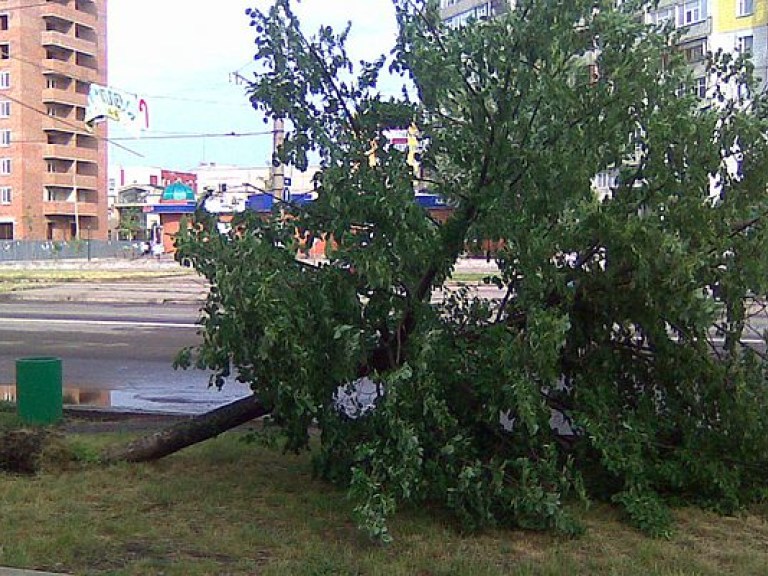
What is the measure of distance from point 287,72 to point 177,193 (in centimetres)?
7798

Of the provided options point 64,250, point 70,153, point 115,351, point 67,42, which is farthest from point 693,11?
point 70,153

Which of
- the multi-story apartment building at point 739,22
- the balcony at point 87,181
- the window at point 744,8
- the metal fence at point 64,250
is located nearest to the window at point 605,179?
the multi-story apartment building at point 739,22

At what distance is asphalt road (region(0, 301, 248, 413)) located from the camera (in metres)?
12.7

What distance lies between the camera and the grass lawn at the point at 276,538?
545 cm

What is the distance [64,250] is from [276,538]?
79.0 m

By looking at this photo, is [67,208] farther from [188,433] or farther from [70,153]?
[188,433]

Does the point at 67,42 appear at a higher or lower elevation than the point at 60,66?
higher

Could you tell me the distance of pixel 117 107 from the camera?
52.1 metres

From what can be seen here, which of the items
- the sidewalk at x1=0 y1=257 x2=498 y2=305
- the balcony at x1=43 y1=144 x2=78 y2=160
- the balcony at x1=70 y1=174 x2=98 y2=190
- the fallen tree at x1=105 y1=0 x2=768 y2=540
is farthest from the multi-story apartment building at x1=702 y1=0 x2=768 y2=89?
the balcony at x1=70 y1=174 x2=98 y2=190

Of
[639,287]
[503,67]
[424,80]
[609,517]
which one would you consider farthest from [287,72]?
[609,517]

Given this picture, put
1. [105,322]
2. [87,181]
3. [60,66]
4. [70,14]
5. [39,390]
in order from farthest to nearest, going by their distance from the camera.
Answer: [87,181] → [70,14] → [60,66] → [105,322] → [39,390]

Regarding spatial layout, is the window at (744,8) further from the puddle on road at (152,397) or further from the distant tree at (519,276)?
the distant tree at (519,276)

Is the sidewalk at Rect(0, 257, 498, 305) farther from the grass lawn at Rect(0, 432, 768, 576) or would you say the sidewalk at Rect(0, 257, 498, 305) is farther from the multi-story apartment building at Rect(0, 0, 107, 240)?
the multi-story apartment building at Rect(0, 0, 107, 240)

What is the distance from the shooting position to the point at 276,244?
6.93 meters
